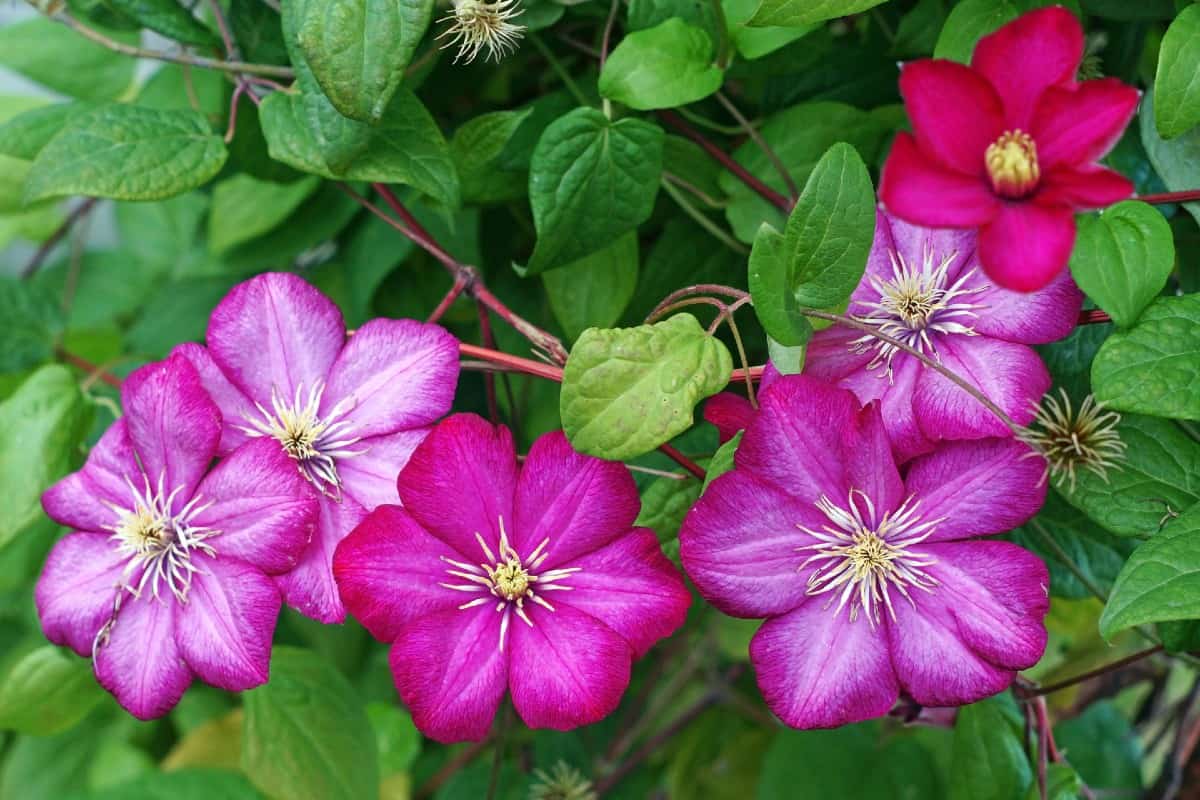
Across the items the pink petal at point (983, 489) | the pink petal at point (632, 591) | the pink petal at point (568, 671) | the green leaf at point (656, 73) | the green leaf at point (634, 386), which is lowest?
the pink petal at point (568, 671)

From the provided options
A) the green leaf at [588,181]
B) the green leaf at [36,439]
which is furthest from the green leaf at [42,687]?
the green leaf at [588,181]

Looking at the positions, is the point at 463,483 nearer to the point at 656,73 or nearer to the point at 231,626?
the point at 231,626

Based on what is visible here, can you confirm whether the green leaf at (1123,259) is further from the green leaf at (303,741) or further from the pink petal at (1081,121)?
the green leaf at (303,741)

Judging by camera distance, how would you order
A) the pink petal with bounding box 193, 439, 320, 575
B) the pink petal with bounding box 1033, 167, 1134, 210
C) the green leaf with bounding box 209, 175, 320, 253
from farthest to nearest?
the green leaf with bounding box 209, 175, 320, 253 < the pink petal with bounding box 193, 439, 320, 575 < the pink petal with bounding box 1033, 167, 1134, 210

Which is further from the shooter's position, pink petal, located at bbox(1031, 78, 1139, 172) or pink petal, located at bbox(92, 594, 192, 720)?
pink petal, located at bbox(92, 594, 192, 720)

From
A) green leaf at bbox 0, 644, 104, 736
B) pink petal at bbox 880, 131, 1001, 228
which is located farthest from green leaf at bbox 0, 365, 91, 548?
pink petal at bbox 880, 131, 1001, 228

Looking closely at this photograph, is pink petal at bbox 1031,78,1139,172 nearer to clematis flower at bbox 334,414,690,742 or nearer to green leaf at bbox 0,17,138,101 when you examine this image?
clematis flower at bbox 334,414,690,742
